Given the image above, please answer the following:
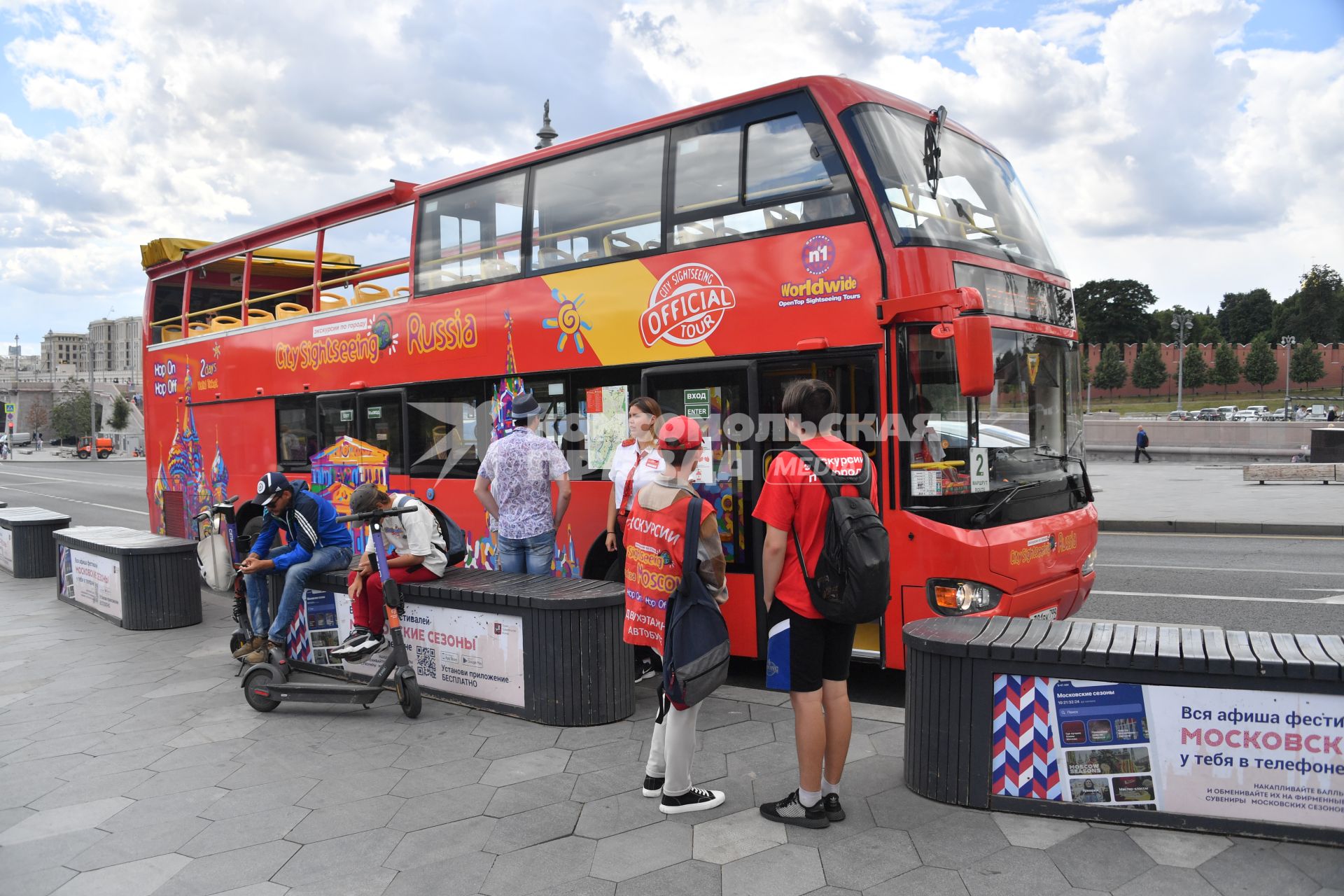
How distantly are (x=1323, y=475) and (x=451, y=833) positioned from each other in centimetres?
2792

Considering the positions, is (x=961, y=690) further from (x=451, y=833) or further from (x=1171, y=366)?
(x=1171, y=366)

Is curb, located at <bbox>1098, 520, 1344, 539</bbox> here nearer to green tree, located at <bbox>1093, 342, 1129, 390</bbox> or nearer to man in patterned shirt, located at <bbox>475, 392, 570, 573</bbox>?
man in patterned shirt, located at <bbox>475, 392, 570, 573</bbox>

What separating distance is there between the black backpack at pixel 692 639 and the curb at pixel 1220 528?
14.6m

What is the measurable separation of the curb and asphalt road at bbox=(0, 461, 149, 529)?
18059mm

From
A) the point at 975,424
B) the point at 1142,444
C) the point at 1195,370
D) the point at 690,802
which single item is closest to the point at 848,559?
the point at 690,802

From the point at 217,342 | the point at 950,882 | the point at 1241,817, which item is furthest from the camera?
the point at 217,342

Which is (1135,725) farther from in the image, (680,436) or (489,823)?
(489,823)

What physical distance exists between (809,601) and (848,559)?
0.91 ft

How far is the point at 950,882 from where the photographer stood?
11.8ft

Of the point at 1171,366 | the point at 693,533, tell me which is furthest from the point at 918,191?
the point at 1171,366

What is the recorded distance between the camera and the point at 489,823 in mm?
4258

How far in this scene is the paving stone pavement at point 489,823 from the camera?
3.67 meters

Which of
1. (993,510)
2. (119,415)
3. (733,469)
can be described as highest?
(119,415)

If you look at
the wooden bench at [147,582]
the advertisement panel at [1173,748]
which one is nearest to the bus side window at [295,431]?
the wooden bench at [147,582]
